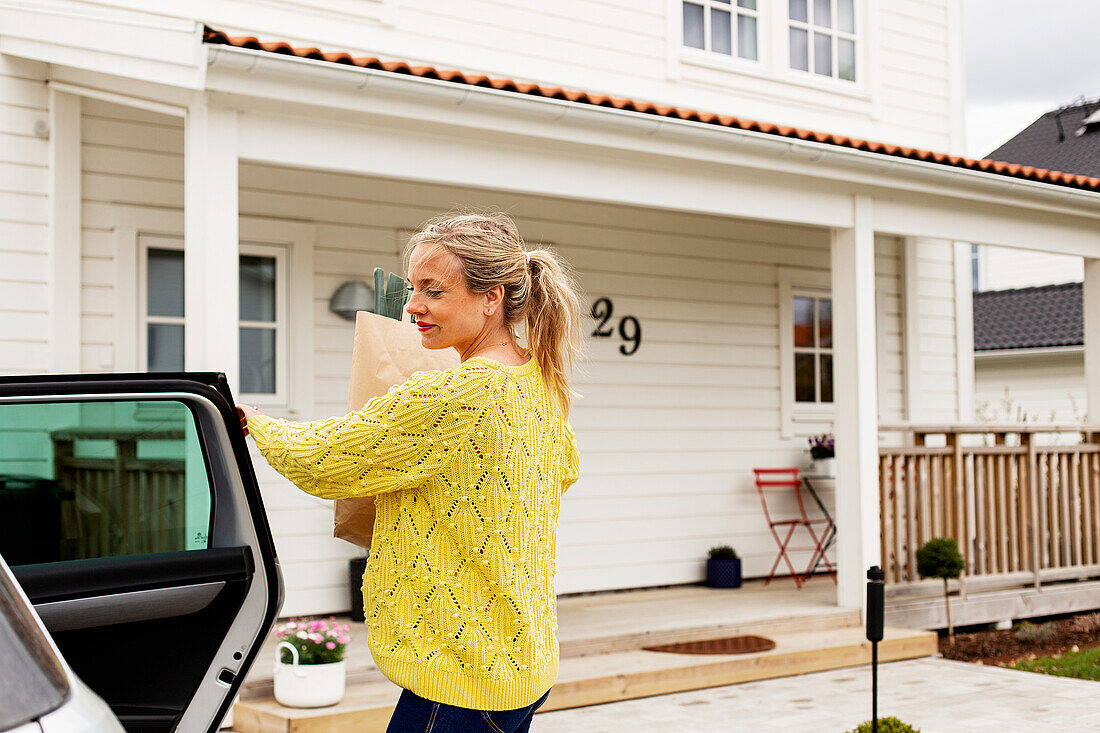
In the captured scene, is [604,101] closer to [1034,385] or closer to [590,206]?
[590,206]

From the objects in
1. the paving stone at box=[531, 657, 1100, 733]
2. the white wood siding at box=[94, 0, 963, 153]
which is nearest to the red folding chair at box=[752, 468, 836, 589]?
the paving stone at box=[531, 657, 1100, 733]

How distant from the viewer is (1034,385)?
20016 millimetres

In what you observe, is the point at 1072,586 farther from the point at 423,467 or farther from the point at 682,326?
the point at 423,467

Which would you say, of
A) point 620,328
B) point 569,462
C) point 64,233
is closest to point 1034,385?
point 620,328

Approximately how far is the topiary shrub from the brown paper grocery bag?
5.97 metres

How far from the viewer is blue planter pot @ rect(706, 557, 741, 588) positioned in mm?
8422

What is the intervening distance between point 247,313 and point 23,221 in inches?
53.0

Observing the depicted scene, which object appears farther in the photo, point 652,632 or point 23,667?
point 652,632

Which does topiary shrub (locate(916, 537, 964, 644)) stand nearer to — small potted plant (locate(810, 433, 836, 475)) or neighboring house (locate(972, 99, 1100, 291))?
small potted plant (locate(810, 433, 836, 475))

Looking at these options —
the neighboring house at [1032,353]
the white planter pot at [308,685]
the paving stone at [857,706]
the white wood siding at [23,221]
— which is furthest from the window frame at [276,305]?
the neighboring house at [1032,353]

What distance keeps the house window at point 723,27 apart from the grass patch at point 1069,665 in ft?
16.2

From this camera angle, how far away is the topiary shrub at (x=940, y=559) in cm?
742

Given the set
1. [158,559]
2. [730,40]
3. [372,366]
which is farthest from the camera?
[730,40]

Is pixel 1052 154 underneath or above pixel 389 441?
above
